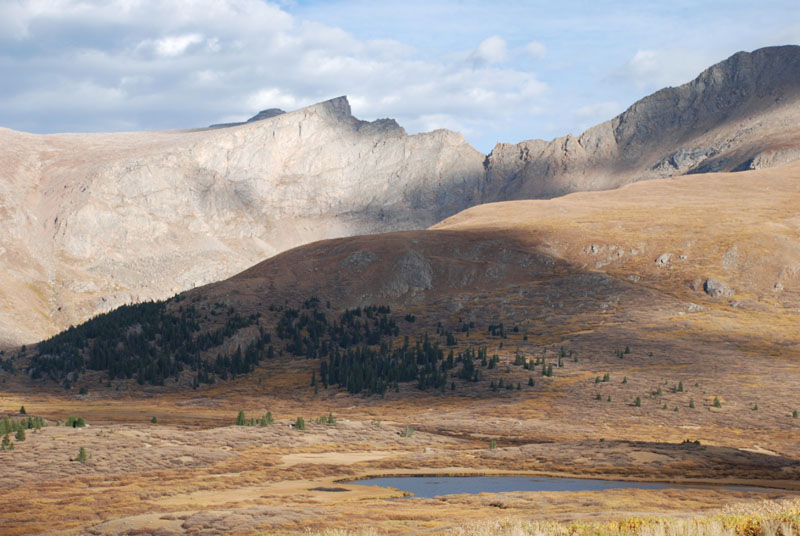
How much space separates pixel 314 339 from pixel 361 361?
20544 millimetres

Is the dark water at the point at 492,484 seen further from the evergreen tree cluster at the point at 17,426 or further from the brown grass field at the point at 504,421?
the evergreen tree cluster at the point at 17,426

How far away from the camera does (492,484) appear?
57.9m

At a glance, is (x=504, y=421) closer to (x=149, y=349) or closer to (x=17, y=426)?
(x=17, y=426)

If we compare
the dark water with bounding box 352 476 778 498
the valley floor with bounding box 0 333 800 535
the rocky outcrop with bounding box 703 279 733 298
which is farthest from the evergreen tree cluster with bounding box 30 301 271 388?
the rocky outcrop with bounding box 703 279 733 298

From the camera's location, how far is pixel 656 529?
24906 mm

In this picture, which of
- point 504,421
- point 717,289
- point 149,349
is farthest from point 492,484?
point 717,289

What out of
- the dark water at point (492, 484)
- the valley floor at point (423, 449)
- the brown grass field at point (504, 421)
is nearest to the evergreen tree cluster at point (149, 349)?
the brown grass field at point (504, 421)

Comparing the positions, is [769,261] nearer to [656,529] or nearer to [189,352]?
[189,352]

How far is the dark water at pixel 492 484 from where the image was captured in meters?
55.1

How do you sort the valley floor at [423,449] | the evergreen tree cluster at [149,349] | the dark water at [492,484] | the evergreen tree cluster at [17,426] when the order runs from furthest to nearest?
1. the evergreen tree cluster at [149,349]
2. the evergreen tree cluster at [17,426]
3. the dark water at [492,484]
4. the valley floor at [423,449]

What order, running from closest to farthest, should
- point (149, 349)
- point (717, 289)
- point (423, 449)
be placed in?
point (423, 449)
point (149, 349)
point (717, 289)

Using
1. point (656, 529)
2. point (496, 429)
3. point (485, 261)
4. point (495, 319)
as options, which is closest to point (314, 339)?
point (495, 319)

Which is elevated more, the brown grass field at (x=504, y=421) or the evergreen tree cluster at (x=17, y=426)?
the evergreen tree cluster at (x=17, y=426)

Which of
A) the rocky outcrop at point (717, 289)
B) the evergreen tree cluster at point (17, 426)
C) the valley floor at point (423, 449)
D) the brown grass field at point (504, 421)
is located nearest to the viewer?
the brown grass field at point (504, 421)
